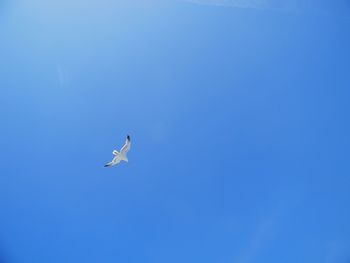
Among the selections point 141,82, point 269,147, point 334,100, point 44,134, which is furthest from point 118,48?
point 334,100

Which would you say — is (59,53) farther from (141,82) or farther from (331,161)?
(331,161)

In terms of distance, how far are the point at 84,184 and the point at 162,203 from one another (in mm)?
1169

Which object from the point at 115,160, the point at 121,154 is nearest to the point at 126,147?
the point at 121,154

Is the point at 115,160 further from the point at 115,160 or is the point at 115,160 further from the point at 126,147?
the point at 126,147

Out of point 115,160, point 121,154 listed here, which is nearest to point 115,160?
point 115,160

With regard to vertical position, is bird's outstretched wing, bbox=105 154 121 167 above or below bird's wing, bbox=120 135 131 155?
Result: below

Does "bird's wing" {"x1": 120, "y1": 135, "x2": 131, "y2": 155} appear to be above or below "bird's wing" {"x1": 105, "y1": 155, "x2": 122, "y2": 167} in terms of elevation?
above

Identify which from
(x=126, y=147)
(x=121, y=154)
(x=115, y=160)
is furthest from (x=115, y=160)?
(x=126, y=147)

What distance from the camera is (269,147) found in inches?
217

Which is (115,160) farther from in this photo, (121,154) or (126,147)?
(126,147)

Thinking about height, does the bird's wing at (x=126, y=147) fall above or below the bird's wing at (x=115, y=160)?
above

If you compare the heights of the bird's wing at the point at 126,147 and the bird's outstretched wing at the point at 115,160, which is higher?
the bird's wing at the point at 126,147

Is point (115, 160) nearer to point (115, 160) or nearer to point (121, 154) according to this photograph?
point (115, 160)

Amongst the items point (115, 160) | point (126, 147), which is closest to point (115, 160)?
point (115, 160)
